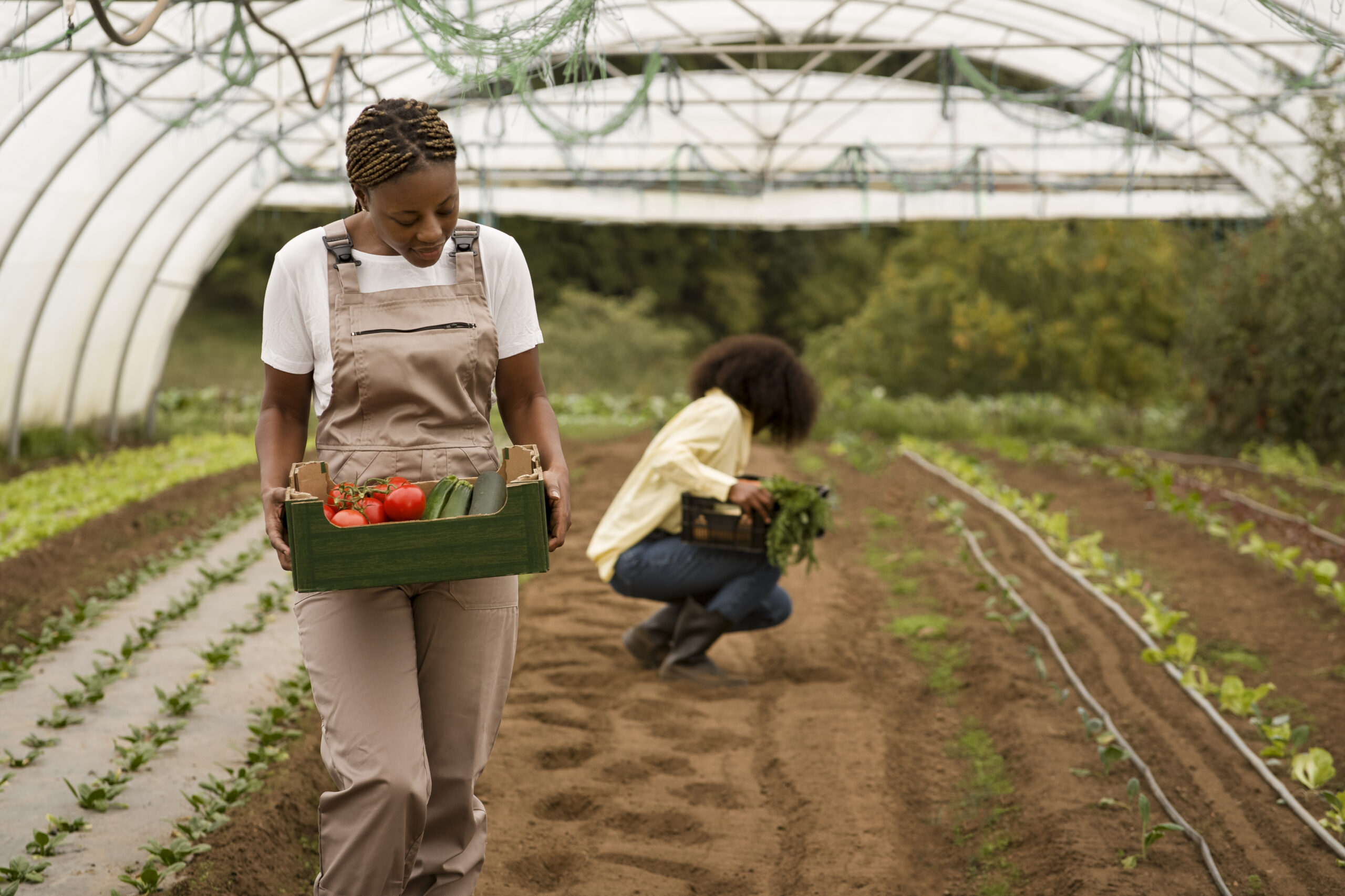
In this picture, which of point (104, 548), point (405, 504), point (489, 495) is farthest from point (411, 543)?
point (104, 548)

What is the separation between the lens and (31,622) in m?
5.05

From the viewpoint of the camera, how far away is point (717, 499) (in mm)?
4371

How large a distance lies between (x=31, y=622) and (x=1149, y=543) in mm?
6475

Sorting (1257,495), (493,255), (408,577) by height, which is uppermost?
(493,255)

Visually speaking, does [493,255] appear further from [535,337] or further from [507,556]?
[507,556]

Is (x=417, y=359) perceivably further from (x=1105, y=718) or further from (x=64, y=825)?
(x=1105, y=718)

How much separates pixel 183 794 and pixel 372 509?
66.3 inches

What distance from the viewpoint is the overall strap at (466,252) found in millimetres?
2102

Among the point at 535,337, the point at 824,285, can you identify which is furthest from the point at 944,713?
the point at 824,285

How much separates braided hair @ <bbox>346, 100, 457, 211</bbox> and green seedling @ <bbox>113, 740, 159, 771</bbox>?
216 cm

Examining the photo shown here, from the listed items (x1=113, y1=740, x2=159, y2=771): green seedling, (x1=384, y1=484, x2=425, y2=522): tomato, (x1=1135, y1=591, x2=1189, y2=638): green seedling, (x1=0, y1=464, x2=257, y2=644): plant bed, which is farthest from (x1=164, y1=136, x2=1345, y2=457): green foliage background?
(x1=384, y1=484, x2=425, y2=522): tomato

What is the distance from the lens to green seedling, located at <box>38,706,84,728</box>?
3732mm

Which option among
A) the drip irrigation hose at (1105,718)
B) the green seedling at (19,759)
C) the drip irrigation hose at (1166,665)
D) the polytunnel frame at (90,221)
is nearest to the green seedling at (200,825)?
the green seedling at (19,759)

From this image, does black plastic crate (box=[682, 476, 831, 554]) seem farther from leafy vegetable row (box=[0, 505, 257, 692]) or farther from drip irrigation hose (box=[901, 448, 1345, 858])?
leafy vegetable row (box=[0, 505, 257, 692])
